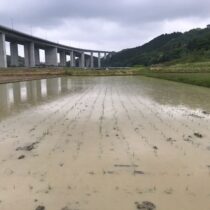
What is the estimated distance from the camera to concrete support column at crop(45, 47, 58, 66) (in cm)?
11474

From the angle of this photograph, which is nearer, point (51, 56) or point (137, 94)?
point (137, 94)

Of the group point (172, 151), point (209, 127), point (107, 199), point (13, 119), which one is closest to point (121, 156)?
point (172, 151)

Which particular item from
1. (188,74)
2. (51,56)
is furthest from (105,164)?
(51,56)

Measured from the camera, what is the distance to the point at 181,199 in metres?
4.88

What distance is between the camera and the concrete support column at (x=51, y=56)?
11474 centimetres

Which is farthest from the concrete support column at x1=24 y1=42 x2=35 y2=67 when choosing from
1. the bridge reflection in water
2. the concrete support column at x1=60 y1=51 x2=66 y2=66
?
the bridge reflection in water

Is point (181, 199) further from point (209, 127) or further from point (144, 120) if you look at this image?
point (144, 120)

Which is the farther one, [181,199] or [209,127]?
[209,127]

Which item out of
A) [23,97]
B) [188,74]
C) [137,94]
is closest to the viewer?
[23,97]

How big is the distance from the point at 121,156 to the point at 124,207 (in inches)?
93.9

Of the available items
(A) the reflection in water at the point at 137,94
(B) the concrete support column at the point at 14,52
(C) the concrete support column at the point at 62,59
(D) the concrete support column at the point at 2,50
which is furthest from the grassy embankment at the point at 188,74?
(C) the concrete support column at the point at 62,59

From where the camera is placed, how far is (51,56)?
4557 inches

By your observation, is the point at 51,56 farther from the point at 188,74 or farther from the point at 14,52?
the point at 188,74

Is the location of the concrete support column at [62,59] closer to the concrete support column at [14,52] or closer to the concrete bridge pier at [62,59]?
the concrete bridge pier at [62,59]
